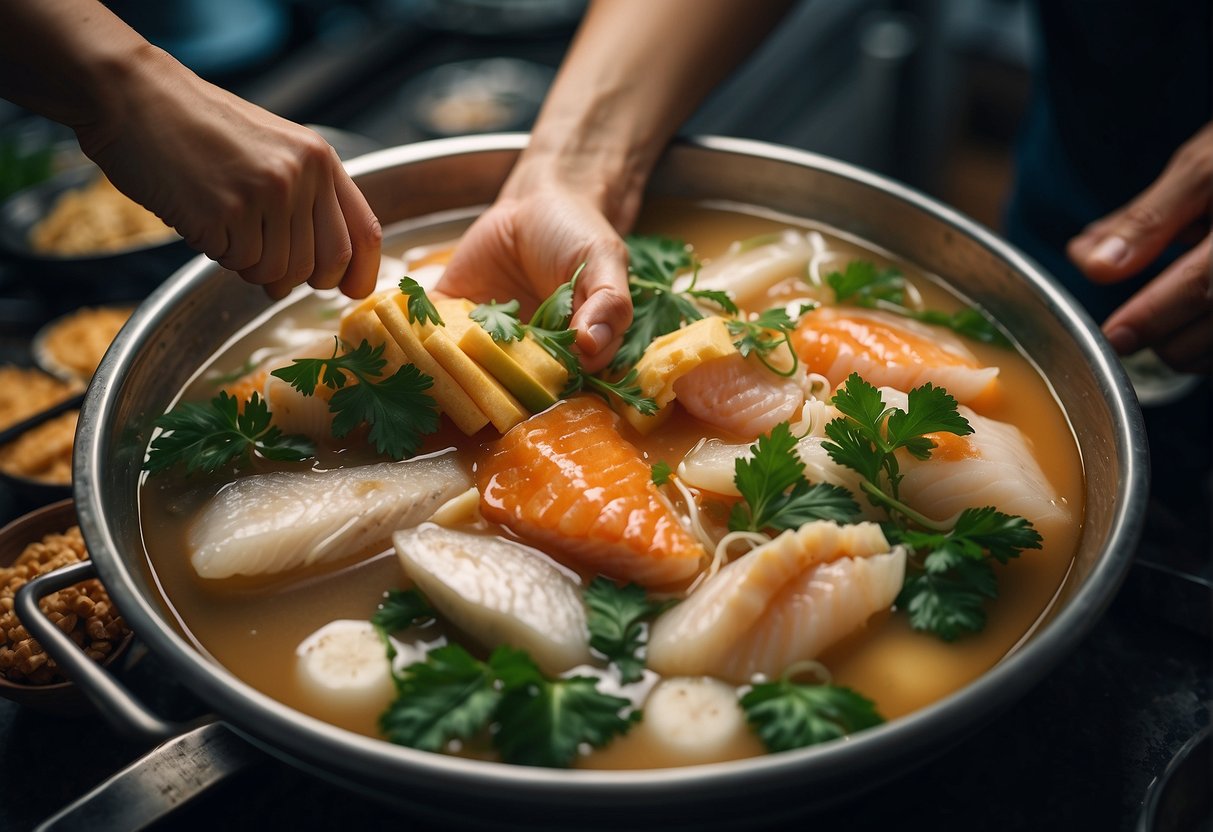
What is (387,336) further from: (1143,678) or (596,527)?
(1143,678)

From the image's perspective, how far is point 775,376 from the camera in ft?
6.09

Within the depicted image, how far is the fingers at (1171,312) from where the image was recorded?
1.92m

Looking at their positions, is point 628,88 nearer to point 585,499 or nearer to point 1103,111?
point 585,499

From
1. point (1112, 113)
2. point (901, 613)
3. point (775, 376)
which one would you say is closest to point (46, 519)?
point (775, 376)

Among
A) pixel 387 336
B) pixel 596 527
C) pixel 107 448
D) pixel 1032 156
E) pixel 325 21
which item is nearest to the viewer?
pixel 596 527

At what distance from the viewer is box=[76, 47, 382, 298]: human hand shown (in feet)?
4.57

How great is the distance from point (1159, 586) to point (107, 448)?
5.81 feet

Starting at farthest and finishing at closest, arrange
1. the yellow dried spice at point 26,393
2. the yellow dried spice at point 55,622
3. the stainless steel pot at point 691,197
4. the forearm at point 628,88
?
the yellow dried spice at point 26,393 → the forearm at point 628,88 → the yellow dried spice at point 55,622 → the stainless steel pot at point 691,197

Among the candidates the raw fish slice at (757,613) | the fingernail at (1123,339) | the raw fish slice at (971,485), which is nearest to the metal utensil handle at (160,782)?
the raw fish slice at (757,613)

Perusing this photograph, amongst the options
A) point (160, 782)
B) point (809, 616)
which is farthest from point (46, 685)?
point (809, 616)

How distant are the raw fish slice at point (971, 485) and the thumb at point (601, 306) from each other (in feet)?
1.75

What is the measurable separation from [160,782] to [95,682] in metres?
0.21

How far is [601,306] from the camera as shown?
1768mm

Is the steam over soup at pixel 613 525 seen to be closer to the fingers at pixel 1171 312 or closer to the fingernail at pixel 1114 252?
the fingers at pixel 1171 312
